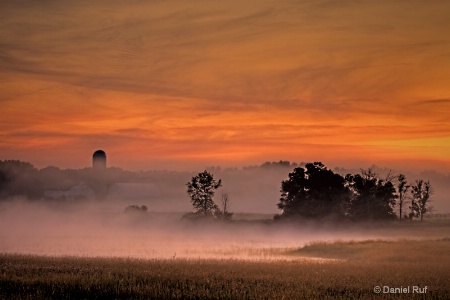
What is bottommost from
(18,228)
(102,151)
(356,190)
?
(18,228)

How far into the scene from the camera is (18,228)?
12362cm

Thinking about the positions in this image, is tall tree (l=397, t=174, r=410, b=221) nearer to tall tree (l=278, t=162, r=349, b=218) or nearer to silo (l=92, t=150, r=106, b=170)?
tall tree (l=278, t=162, r=349, b=218)

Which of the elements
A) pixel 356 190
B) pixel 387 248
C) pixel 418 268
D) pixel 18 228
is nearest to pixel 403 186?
pixel 356 190

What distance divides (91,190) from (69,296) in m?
148

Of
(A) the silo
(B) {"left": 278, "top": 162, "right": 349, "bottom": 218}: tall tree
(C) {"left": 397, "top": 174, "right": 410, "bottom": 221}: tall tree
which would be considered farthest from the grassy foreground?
(A) the silo

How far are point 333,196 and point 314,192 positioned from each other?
4.09 m

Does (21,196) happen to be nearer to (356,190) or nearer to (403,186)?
(356,190)

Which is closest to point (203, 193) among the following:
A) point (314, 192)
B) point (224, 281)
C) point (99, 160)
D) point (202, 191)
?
point (202, 191)

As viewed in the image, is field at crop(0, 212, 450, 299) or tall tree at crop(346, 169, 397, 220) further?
tall tree at crop(346, 169, 397, 220)

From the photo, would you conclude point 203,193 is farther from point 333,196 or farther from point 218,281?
point 218,281

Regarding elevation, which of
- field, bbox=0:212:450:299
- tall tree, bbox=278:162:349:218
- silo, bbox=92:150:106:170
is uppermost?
silo, bbox=92:150:106:170

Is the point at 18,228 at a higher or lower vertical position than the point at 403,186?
lower

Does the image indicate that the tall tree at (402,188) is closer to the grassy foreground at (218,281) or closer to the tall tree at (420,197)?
the tall tree at (420,197)

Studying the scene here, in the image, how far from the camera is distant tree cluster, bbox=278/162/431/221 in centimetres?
11406
